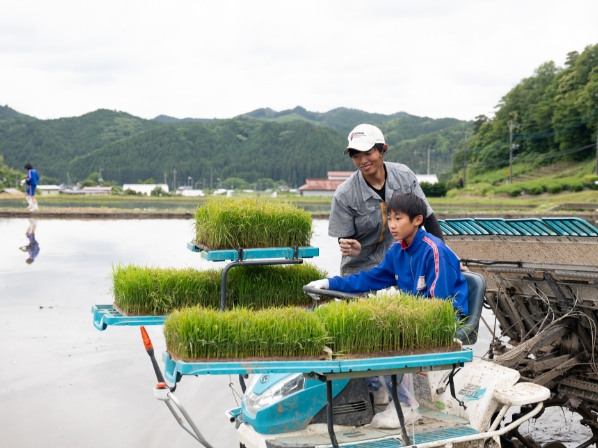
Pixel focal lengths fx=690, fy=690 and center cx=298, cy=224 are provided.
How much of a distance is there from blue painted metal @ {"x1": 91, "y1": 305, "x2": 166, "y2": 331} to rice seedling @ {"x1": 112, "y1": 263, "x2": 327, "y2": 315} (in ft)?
0.37

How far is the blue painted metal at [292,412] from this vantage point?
367 centimetres

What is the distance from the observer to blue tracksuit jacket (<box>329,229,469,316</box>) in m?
3.87

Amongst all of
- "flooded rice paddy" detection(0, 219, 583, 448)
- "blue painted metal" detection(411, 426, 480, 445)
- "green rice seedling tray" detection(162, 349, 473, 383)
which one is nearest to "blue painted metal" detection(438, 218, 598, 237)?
"flooded rice paddy" detection(0, 219, 583, 448)

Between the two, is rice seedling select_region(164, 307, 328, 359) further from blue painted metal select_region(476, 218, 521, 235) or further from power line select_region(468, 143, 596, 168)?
power line select_region(468, 143, 596, 168)

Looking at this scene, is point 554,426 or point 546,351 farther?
point 554,426

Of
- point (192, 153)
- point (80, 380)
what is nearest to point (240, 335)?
point (80, 380)

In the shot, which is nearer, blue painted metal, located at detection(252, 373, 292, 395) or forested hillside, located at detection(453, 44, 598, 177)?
blue painted metal, located at detection(252, 373, 292, 395)

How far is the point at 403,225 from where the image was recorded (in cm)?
396

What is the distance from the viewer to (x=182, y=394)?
6918 mm

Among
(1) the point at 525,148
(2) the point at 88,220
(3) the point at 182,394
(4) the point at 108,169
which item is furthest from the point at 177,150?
(3) the point at 182,394

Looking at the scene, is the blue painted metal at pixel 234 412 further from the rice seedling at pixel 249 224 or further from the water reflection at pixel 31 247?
the water reflection at pixel 31 247

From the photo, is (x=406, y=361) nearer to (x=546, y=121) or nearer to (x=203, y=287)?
(x=203, y=287)

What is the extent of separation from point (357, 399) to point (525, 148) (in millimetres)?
95555

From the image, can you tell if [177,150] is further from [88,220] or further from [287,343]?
[287,343]
